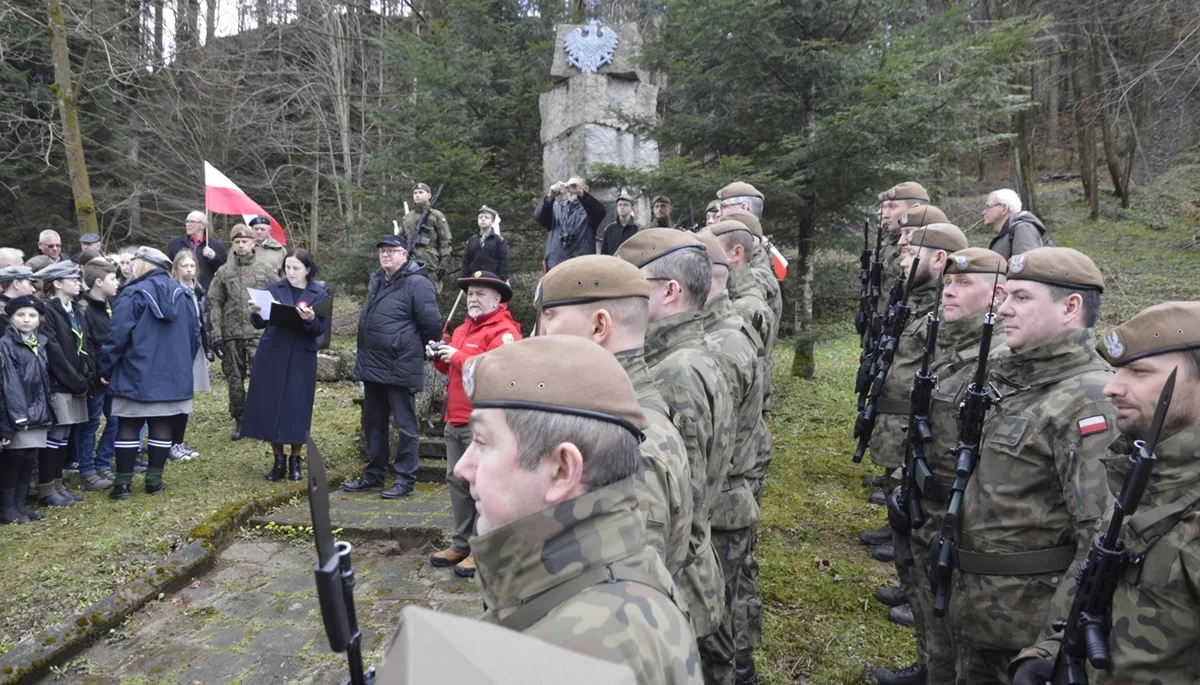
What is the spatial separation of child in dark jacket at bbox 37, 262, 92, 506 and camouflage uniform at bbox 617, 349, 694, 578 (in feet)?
19.3

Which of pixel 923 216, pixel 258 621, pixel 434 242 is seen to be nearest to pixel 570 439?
pixel 258 621

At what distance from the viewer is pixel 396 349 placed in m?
6.32

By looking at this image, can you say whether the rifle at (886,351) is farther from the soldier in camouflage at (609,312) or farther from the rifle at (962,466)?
the soldier in camouflage at (609,312)

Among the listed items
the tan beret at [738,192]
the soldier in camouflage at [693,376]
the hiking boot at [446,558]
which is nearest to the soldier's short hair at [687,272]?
the soldier in camouflage at [693,376]

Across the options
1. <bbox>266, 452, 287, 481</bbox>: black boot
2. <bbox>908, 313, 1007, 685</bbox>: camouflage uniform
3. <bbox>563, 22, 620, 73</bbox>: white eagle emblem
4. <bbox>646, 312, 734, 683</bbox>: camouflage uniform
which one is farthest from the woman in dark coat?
<bbox>563, 22, 620, 73</bbox>: white eagle emblem

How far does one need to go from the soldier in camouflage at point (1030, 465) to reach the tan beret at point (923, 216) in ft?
8.25

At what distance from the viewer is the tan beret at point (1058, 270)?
2.85 metres

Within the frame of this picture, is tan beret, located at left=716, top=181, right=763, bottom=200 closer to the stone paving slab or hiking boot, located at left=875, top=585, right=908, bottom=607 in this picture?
hiking boot, located at left=875, top=585, right=908, bottom=607

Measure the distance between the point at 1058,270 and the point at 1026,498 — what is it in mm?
843

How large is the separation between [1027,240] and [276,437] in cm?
622

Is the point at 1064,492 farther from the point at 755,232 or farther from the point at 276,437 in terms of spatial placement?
the point at 276,437

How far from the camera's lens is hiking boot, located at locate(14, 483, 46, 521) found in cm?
595

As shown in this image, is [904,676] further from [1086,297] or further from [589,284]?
[589,284]

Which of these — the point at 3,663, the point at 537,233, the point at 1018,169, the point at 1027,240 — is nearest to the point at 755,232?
the point at 1027,240
